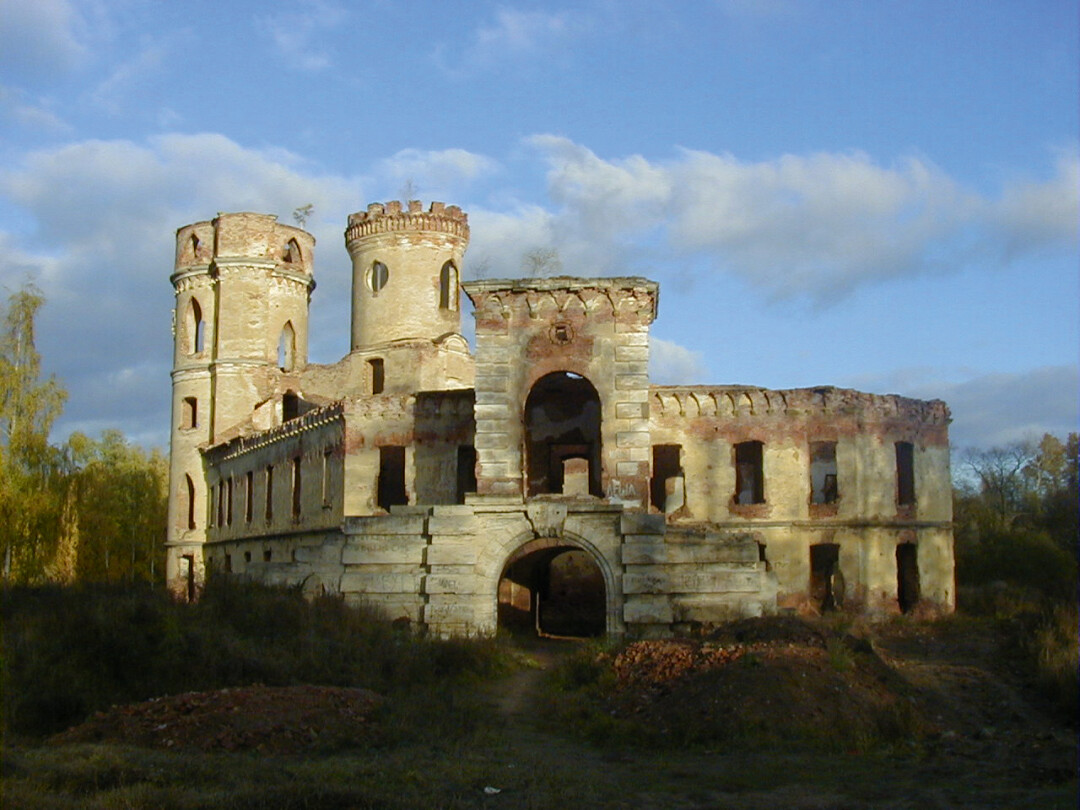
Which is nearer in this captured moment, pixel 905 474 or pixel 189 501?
pixel 905 474

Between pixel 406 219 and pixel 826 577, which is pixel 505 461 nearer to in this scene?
pixel 826 577

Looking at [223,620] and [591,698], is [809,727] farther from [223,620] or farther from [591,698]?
[223,620]

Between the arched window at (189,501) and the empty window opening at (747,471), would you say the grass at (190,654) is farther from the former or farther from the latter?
the arched window at (189,501)

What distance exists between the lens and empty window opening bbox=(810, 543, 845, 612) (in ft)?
91.9

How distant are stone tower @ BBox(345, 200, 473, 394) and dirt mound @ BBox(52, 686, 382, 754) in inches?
894

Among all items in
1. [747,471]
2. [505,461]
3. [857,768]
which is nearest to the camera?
[857,768]

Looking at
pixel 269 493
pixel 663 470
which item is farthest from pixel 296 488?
pixel 663 470

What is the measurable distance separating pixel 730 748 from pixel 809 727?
1.08 meters

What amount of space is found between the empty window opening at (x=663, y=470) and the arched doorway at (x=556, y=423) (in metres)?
1.65

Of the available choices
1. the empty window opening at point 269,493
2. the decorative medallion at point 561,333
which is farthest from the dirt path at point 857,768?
the empty window opening at point 269,493

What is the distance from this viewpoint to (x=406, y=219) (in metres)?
37.8

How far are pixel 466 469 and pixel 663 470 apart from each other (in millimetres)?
5170

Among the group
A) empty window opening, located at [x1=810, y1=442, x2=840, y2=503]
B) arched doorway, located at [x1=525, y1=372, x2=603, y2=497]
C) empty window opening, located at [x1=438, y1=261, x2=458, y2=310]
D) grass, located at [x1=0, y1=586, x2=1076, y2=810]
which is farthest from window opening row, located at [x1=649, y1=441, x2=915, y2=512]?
empty window opening, located at [x1=438, y1=261, x2=458, y2=310]

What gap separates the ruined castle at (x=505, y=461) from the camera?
2164 centimetres
